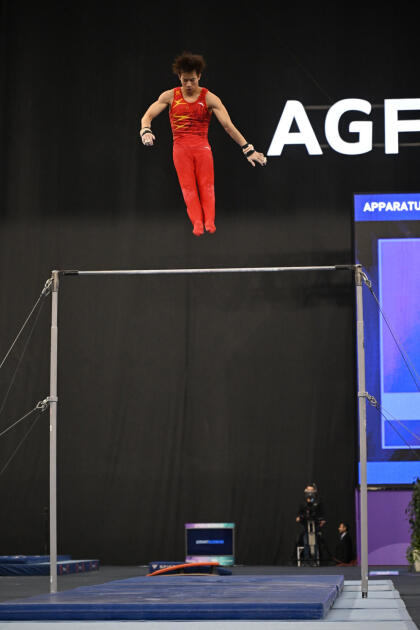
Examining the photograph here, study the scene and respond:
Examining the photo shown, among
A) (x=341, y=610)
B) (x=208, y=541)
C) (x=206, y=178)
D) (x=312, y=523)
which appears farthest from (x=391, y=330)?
(x=341, y=610)

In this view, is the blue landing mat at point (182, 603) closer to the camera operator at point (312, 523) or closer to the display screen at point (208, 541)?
the camera operator at point (312, 523)

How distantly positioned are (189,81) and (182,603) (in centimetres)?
398

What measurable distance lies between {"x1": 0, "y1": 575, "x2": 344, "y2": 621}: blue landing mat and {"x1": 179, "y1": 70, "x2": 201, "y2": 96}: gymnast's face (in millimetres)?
3726

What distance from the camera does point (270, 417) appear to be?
12.7 m

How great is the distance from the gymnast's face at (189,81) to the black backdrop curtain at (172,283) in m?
5.48

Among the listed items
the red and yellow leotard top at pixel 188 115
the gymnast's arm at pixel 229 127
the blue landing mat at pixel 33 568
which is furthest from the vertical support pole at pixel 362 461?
the blue landing mat at pixel 33 568

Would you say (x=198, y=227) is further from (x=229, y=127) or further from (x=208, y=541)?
(x=208, y=541)

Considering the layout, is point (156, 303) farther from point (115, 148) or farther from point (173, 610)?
point (173, 610)

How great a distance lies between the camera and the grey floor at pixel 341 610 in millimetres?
4797

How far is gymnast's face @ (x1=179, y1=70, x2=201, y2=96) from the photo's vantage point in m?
7.45

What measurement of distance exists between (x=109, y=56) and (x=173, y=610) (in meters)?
9.80

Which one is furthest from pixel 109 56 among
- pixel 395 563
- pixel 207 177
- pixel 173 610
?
pixel 173 610

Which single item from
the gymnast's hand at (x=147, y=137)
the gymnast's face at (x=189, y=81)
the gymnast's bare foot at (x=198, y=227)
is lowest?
the gymnast's bare foot at (x=198, y=227)

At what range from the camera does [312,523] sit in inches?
458
